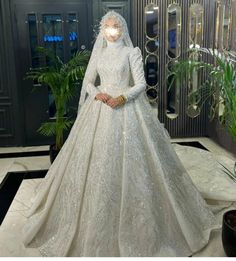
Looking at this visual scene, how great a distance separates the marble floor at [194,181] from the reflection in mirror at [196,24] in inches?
54.7

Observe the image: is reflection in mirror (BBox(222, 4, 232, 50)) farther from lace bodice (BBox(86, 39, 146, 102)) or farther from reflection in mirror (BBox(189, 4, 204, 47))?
lace bodice (BBox(86, 39, 146, 102))

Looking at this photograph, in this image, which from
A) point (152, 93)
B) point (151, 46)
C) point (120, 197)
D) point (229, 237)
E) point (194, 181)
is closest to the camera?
point (229, 237)

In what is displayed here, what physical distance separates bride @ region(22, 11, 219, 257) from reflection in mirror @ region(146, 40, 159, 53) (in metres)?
2.04

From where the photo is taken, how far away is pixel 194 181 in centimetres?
293

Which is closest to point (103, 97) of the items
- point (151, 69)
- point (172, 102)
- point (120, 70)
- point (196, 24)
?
point (120, 70)

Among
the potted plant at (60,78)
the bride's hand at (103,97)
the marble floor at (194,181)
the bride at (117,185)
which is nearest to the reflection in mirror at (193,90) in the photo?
the marble floor at (194,181)

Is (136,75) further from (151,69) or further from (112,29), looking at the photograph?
(151,69)

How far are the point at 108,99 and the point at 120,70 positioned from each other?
24 centimetres

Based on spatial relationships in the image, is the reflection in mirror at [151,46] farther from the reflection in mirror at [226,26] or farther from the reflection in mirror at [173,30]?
the reflection in mirror at [226,26]

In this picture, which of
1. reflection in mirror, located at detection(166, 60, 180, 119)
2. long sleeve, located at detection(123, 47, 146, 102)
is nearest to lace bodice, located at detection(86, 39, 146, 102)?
long sleeve, located at detection(123, 47, 146, 102)

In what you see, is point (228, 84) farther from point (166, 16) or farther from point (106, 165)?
point (166, 16)

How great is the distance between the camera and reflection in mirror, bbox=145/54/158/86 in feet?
14.4

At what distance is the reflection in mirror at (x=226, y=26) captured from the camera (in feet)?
12.6

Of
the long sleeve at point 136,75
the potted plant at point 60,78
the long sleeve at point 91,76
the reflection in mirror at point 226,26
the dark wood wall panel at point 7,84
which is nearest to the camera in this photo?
the long sleeve at point 136,75
